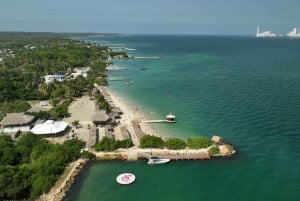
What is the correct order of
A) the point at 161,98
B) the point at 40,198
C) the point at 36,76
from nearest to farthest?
the point at 40,198 → the point at 161,98 → the point at 36,76

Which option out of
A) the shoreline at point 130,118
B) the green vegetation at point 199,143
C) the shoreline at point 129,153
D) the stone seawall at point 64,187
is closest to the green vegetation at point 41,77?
the shoreline at point 130,118

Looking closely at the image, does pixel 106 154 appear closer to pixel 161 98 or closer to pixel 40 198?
pixel 40 198

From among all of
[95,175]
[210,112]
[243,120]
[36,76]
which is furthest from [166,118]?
[36,76]

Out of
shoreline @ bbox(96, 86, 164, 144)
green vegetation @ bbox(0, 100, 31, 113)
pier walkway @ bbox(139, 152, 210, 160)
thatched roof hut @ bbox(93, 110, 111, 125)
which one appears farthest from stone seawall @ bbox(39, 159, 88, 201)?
green vegetation @ bbox(0, 100, 31, 113)

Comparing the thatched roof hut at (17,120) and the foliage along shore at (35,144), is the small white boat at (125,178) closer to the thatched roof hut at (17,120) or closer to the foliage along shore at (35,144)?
the foliage along shore at (35,144)

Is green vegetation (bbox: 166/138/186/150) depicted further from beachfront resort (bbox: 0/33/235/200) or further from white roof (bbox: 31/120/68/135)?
white roof (bbox: 31/120/68/135)
